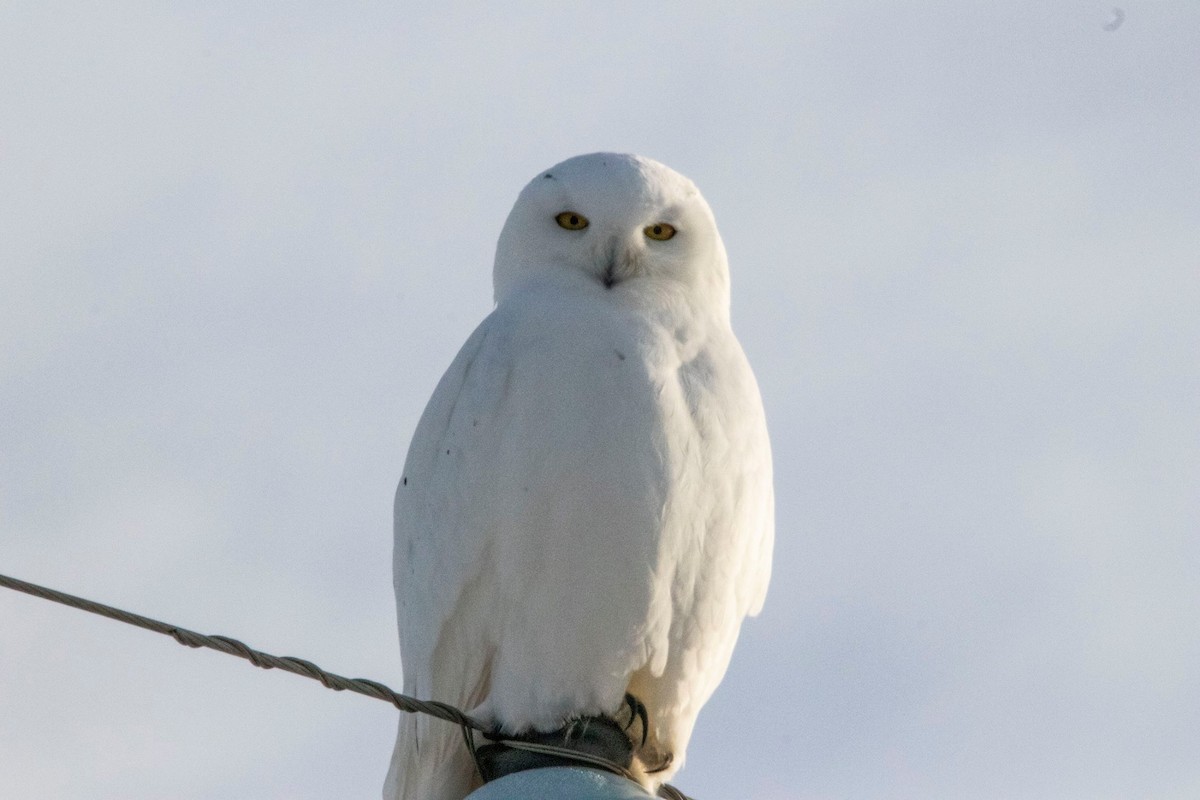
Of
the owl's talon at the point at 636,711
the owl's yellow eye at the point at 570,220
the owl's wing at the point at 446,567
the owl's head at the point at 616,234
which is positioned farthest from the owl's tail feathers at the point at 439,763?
the owl's yellow eye at the point at 570,220

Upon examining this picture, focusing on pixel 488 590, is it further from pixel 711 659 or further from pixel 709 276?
pixel 709 276

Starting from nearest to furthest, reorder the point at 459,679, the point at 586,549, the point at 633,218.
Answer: the point at 586,549 → the point at 459,679 → the point at 633,218

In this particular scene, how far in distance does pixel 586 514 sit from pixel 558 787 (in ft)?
3.43

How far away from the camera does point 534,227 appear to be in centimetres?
611

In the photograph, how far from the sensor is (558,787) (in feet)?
14.2

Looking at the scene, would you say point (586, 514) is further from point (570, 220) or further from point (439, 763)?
point (570, 220)

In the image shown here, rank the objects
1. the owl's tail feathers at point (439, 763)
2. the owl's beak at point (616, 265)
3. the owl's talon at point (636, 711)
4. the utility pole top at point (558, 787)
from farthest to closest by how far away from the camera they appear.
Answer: the owl's beak at point (616, 265), the owl's tail feathers at point (439, 763), the owl's talon at point (636, 711), the utility pole top at point (558, 787)

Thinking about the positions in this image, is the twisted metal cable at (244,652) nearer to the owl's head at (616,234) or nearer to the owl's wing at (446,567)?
the owl's wing at (446,567)

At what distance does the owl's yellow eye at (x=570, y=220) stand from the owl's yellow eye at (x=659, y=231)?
0.72 ft

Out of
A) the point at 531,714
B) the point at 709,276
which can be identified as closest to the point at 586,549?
the point at 531,714

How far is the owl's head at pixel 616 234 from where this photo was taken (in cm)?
588

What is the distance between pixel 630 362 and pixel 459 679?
1.13 m

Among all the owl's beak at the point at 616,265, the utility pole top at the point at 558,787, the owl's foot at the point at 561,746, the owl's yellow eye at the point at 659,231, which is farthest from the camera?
the owl's yellow eye at the point at 659,231

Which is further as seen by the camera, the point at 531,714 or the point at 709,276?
the point at 709,276
